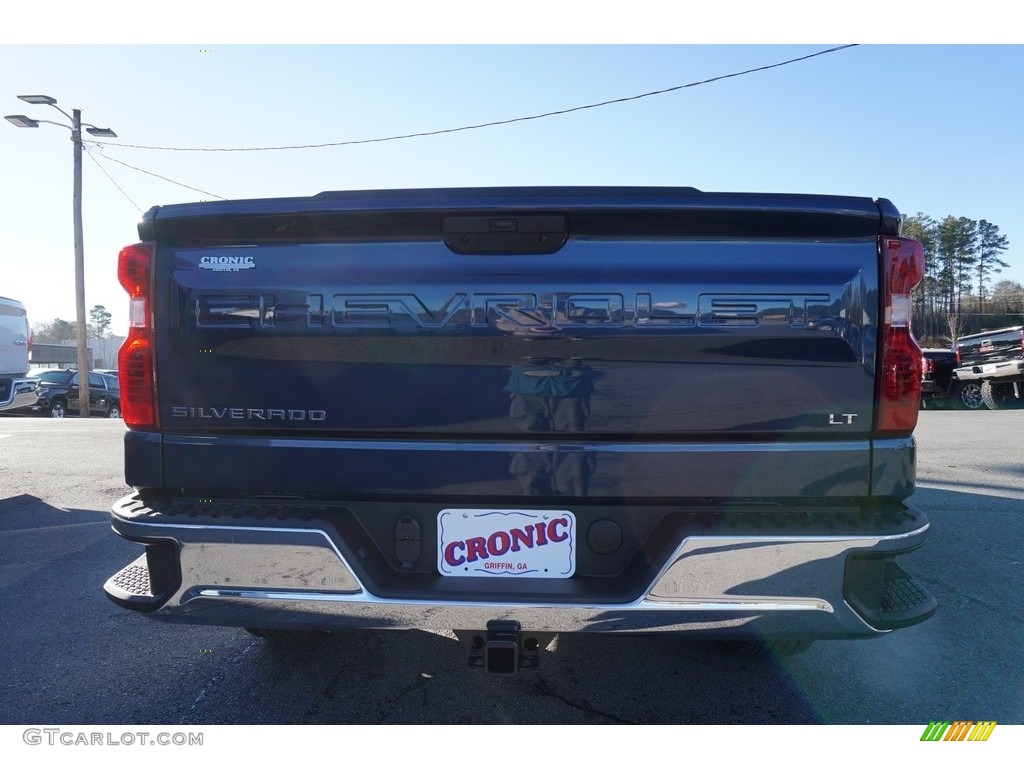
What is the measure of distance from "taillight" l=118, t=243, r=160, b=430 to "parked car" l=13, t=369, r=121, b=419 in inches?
774

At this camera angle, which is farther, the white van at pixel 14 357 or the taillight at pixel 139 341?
the white van at pixel 14 357

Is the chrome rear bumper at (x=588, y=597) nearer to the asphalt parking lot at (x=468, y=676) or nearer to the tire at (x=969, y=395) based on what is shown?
the asphalt parking lot at (x=468, y=676)

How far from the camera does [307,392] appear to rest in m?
2.05

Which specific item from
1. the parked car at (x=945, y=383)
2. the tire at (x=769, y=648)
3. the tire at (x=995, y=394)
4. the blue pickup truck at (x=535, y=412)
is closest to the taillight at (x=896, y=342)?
the blue pickup truck at (x=535, y=412)

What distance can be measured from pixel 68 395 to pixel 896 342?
22.9 m

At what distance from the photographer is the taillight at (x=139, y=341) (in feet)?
6.94

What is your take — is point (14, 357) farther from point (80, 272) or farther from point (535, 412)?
point (80, 272)

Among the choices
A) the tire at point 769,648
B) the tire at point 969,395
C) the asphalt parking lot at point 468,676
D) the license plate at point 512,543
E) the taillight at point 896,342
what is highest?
the taillight at point 896,342

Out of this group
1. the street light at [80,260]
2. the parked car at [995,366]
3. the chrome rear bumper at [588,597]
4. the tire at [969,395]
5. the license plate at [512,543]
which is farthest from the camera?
the street light at [80,260]

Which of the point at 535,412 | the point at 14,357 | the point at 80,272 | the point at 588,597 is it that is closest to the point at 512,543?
the point at 588,597

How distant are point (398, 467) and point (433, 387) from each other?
0.90ft

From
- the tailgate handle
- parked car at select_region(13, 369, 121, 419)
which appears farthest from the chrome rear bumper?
parked car at select_region(13, 369, 121, 419)

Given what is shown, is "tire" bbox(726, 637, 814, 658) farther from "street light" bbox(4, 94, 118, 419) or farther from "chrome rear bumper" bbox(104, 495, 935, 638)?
"street light" bbox(4, 94, 118, 419)

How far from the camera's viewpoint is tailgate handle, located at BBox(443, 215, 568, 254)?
2.02 metres
